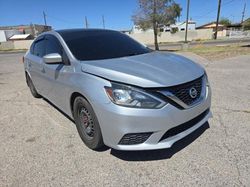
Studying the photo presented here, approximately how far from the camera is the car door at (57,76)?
3.30m

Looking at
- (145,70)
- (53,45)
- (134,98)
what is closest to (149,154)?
(134,98)

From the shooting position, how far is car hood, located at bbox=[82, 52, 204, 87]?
2484 millimetres

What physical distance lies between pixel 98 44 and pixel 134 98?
167 cm

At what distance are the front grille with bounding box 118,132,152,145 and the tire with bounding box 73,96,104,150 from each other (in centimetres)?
38

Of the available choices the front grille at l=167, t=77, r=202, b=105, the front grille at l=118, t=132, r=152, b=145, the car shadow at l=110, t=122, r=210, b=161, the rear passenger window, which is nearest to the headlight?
the front grille at l=167, t=77, r=202, b=105

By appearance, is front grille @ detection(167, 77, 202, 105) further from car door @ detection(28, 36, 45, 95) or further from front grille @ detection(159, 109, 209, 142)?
car door @ detection(28, 36, 45, 95)

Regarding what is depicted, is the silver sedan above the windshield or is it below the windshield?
below

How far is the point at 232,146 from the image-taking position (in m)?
3.00

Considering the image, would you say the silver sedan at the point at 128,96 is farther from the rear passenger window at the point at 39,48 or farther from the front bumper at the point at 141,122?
the rear passenger window at the point at 39,48

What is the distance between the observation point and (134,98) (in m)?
2.43

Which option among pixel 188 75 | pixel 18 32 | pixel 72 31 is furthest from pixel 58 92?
pixel 18 32

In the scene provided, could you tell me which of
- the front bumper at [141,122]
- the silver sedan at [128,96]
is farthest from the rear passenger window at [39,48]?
the front bumper at [141,122]

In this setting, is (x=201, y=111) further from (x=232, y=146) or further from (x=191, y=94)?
(x=232, y=146)

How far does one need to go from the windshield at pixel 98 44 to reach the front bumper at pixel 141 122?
109 centimetres
